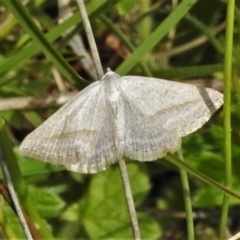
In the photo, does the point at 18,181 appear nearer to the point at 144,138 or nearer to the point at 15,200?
the point at 15,200

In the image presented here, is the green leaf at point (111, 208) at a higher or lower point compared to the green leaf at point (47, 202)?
lower

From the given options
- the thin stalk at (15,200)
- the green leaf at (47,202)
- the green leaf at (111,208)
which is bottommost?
the green leaf at (111,208)

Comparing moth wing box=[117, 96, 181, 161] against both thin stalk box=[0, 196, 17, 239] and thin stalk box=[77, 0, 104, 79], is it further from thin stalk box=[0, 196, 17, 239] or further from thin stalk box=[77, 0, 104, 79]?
thin stalk box=[0, 196, 17, 239]

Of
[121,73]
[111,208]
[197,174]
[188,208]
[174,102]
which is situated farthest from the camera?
[111,208]

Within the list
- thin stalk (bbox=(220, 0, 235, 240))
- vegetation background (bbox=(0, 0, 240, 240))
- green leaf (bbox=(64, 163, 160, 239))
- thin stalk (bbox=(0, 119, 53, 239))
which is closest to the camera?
thin stalk (bbox=(220, 0, 235, 240))

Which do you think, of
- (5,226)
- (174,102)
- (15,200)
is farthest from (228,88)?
(5,226)

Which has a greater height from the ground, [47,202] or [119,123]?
[119,123]

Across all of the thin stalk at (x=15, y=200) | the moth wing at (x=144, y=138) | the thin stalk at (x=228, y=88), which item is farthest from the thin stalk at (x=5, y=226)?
the thin stalk at (x=228, y=88)

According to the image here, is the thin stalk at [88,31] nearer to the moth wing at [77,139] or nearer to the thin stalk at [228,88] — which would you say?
the moth wing at [77,139]

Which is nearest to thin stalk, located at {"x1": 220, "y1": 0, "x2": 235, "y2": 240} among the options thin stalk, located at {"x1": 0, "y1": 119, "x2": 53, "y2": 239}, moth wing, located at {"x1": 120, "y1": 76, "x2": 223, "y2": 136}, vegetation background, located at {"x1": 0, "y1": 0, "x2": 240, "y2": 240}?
moth wing, located at {"x1": 120, "y1": 76, "x2": 223, "y2": 136}
